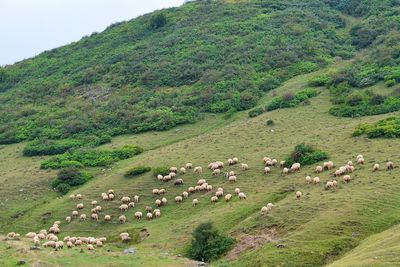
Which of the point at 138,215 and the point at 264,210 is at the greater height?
the point at 138,215

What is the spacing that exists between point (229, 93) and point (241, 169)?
3263 cm

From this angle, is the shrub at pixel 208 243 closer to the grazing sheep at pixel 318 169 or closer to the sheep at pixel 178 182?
the grazing sheep at pixel 318 169

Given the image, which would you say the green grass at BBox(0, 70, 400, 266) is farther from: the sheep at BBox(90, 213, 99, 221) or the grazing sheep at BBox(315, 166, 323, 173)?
the grazing sheep at BBox(315, 166, 323, 173)

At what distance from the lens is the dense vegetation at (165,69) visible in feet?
287

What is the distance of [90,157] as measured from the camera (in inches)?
2852

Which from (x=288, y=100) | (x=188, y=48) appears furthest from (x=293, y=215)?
(x=188, y=48)

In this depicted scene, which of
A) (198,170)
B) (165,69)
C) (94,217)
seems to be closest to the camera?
(94,217)

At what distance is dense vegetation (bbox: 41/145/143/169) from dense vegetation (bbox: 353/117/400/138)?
24643 millimetres

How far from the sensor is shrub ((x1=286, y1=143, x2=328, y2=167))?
55469 mm

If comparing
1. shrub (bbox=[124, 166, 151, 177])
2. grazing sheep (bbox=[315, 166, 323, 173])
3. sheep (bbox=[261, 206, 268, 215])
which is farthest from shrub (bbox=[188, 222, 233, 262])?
shrub (bbox=[124, 166, 151, 177])

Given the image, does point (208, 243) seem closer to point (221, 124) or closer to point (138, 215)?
point (138, 215)

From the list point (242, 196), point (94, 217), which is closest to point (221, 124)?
point (94, 217)

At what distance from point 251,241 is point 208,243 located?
2721 millimetres

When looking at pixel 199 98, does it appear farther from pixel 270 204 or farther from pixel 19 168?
pixel 270 204
